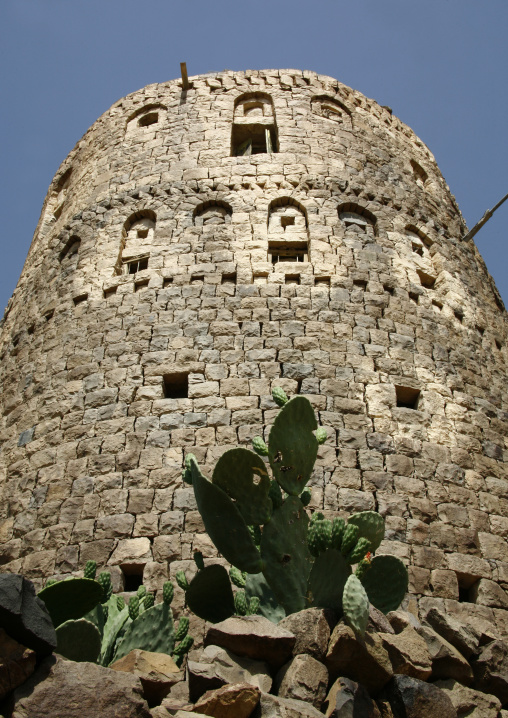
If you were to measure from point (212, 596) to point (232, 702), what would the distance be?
1.42 metres

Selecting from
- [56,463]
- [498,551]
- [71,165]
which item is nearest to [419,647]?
[498,551]

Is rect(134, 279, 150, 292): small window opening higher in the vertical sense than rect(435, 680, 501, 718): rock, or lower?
higher

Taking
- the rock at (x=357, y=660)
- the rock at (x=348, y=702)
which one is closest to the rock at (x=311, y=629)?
the rock at (x=357, y=660)

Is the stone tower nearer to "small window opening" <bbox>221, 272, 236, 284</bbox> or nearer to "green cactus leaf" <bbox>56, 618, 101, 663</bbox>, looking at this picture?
"small window opening" <bbox>221, 272, 236, 284</bbox>

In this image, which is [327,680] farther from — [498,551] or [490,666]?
[498,551]

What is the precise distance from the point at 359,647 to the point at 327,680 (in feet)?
0.79

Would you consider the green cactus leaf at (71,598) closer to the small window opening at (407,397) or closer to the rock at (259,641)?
the rock at (259,641)

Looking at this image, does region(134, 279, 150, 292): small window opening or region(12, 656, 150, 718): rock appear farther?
region(134, 279, 150, 292): small window opening

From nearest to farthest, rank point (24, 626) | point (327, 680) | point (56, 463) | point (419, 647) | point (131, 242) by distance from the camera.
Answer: point (24, 626) → point (327, 680) → point (419, 647) → point (56, 463) → point (131, 242)

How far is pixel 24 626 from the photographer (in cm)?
351

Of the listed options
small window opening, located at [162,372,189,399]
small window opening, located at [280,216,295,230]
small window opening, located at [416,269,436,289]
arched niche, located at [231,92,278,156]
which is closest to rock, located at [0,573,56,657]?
small window opening, located at [162,372,189,399]

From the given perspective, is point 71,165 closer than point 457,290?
No

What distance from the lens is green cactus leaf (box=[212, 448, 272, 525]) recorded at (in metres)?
4.88

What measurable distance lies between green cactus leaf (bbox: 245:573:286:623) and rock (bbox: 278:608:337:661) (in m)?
0.57
